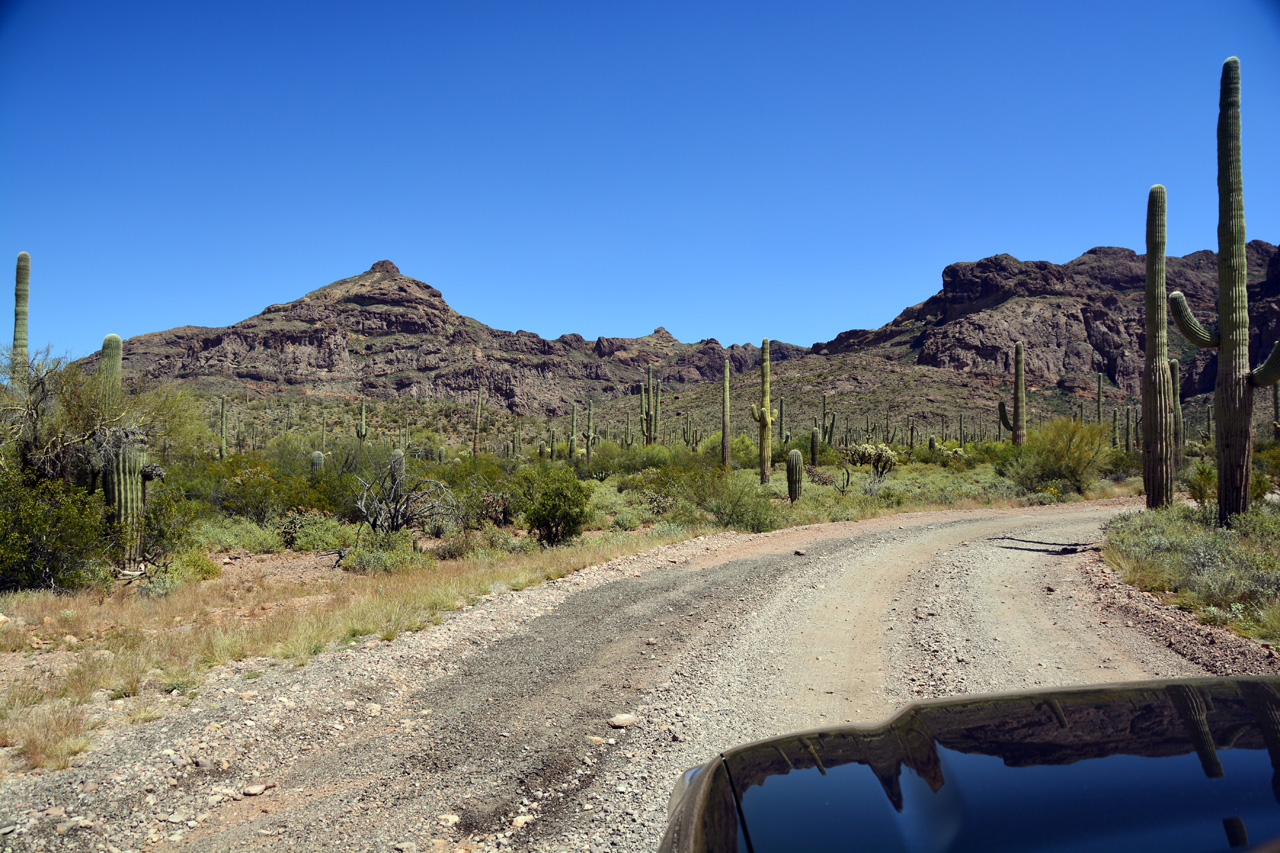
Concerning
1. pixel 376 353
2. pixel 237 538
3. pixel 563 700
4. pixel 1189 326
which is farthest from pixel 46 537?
pixel 376 353

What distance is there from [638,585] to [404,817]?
6.03 meters

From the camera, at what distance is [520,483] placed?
17422mm

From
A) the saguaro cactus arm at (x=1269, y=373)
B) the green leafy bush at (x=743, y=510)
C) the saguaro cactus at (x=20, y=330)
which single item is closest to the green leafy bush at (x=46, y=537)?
the saguaro cactus at (x=20, y=330)

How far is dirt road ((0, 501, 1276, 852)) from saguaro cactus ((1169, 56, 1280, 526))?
3974 mm

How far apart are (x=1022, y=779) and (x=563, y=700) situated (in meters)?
3.90

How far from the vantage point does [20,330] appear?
12812mm

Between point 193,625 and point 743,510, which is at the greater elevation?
point 743,510

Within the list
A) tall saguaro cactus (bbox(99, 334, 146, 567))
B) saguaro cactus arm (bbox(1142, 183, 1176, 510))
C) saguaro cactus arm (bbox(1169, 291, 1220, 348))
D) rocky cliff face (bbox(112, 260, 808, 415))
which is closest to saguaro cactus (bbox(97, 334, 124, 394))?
tall saguaro cactus (bbox(99, 334, 146, 567))

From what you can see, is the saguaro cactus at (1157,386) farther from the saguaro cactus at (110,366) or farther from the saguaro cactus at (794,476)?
the saguaro cactus at (110,366)

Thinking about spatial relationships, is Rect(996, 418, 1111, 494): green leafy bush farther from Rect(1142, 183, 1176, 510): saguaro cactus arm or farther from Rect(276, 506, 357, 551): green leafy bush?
Rect(276, 506, 357, 551): green leafy bush

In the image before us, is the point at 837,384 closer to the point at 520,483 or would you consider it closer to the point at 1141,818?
the point at 520,483

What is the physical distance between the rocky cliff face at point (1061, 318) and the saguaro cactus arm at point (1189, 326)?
9674cm

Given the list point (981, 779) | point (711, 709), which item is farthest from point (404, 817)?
point (981, 779)

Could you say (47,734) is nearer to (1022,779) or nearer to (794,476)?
(1022,779)
